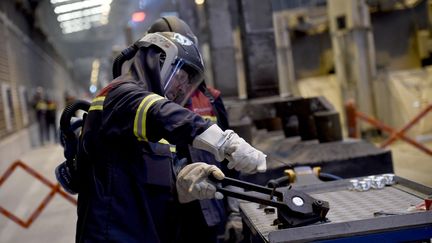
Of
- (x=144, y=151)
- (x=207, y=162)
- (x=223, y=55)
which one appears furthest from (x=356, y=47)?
(x=144, y=151)

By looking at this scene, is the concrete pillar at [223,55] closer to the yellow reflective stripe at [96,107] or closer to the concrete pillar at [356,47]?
the concrete pillar at [356,47]

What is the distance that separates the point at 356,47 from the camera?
12.6 m

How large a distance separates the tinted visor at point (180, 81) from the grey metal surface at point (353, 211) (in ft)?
2.51

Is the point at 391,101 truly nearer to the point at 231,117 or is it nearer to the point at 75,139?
the point at 231,117

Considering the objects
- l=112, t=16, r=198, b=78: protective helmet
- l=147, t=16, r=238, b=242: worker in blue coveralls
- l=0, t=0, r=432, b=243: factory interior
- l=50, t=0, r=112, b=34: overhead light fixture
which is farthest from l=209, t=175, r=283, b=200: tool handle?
l=50, t=0, r=112, b=34: overhead light fixture

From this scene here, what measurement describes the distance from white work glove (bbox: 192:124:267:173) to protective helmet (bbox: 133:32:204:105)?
490 mm

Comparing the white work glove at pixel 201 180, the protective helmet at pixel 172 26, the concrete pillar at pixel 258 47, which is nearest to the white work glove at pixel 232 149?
the white work glove at pixel 201 180

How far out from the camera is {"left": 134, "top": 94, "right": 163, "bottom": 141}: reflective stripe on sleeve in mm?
2270

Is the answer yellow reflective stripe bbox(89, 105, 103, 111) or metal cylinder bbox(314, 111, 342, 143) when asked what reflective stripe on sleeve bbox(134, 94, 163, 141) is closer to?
yellow reflective stripe bbox(89, 105, 103, 111)

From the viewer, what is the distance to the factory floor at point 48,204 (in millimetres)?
6582

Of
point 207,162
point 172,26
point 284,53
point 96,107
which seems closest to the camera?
point 96,107

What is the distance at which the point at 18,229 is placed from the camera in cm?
703

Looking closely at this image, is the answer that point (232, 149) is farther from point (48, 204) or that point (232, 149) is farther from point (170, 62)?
point (48, 204)

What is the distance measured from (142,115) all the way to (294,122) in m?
4.43
